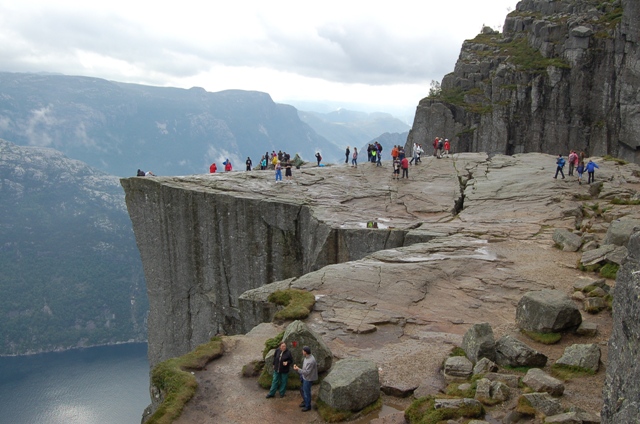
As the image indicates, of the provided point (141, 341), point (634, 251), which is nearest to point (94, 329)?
point (141, 341)

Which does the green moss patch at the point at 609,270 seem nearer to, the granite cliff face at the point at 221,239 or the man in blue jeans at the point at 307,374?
the granite cliff face at the point at 221,239

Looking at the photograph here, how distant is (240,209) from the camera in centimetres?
3881

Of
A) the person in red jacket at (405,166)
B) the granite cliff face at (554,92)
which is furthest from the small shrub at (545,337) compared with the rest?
the granite cliff face at (554,92)

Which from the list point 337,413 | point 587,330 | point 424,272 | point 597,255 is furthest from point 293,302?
point 597,255

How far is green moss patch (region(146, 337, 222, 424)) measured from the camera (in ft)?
48.2

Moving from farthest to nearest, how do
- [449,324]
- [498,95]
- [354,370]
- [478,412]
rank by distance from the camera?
[498,95], [449,324], [354,370], [478,412]

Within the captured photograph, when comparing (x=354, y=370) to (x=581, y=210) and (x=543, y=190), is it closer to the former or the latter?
(x=581, y=210)

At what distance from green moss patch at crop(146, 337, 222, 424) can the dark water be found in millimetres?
100371

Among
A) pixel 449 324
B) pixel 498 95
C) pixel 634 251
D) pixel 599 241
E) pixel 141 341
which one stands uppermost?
pixel 498 95

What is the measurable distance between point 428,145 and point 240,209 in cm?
5054

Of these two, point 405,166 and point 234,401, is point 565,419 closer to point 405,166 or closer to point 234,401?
point 234,401

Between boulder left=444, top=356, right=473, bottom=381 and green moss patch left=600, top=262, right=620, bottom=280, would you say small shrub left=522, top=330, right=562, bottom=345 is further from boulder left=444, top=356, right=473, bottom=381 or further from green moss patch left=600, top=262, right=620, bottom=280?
green moss patch left=600, top=262, right=620, bottom=280

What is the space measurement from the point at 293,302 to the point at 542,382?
9.98 metres

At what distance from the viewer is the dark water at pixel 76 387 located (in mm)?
112438
